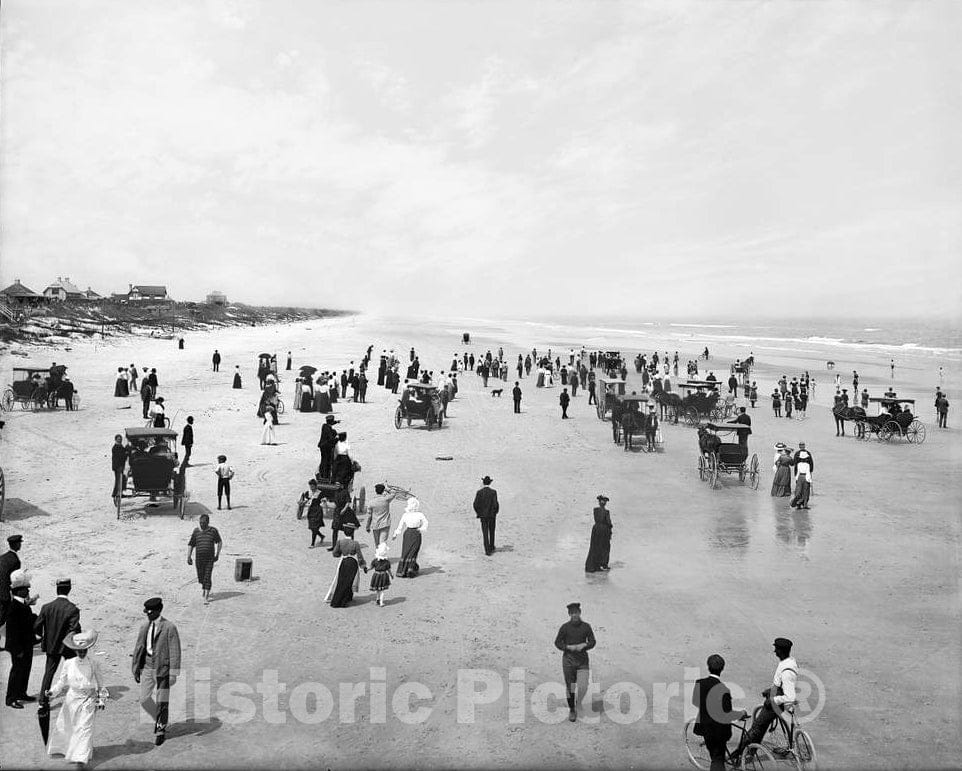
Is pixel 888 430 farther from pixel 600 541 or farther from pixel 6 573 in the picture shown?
pixel 6 573

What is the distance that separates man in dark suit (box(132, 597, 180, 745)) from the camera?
6.85 metres

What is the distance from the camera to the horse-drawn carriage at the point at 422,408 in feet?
85.9

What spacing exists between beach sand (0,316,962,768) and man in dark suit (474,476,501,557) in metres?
0.33

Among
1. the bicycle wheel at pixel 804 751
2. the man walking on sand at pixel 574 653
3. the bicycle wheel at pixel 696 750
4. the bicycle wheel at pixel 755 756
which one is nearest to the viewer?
the bicycle wheel at pixel 755 756

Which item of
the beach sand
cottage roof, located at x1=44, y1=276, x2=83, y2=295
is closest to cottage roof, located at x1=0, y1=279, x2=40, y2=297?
cottage roof, located at x1=44, y1=276, x2=83, y2=295

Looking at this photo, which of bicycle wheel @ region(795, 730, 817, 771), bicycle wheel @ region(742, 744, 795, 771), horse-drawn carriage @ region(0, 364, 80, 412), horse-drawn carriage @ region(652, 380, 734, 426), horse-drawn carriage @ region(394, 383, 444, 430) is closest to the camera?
bicycle wheel @ region(742, 744, 795, 771)

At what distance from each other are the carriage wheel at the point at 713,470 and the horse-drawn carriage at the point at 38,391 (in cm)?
2378

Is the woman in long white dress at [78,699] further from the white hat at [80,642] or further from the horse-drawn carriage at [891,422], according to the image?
the horse-drawn carriage at [891,422]

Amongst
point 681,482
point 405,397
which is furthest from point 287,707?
point 405,397

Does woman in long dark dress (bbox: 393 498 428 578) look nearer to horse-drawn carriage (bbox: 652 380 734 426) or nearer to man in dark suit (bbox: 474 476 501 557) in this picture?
man in dark suit (bbox: 474 476 501 557)

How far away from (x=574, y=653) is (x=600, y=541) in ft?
14.8

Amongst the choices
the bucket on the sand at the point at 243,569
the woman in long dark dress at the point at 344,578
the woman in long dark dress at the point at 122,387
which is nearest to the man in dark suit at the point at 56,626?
the woman in long dark dress at the point at 344,578

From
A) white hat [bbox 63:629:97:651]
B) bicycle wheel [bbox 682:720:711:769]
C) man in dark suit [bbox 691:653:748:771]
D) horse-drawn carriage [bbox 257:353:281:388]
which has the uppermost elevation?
horse-drawn carriage [bbox 257:353:281:388]

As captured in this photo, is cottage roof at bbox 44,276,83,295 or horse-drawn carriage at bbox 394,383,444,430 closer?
horse-drawn carriage at bbox 394,383,444,430
